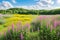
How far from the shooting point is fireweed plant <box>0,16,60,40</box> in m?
3.61

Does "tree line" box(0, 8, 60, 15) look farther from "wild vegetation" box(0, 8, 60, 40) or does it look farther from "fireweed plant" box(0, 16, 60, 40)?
"fireweed plant" box(0, 16, 60, 40)

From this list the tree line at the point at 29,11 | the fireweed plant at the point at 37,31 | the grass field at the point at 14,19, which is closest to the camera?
the fireweed plant at the point at 37,31

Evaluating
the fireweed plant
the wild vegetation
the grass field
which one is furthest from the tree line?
the fireweed plant

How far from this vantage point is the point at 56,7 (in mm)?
4305

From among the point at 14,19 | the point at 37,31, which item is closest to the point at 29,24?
the point at 37,31

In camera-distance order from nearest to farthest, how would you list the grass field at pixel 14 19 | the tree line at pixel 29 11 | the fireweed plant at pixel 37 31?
the fireweed plant at pixel 37 31 < the grass field at pixel 14 19 < the tree line at pixel 29 11

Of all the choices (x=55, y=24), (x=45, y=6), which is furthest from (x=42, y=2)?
(x=55, y=24)

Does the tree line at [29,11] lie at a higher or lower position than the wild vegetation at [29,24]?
higher

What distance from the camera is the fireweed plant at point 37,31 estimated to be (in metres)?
3.61

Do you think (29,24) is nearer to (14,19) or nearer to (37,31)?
(37,31)

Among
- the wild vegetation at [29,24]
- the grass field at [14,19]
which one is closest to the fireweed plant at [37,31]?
the wild vegetation at [29,24]

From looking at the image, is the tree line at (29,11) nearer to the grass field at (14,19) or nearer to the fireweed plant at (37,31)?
the grass field at (14,19)

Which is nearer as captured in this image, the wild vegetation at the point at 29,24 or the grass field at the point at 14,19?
the wild vegetation at the point at 29,24

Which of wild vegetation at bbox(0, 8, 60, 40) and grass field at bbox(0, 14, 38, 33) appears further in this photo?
grass field at bbox(0, 14, 38, 33)
